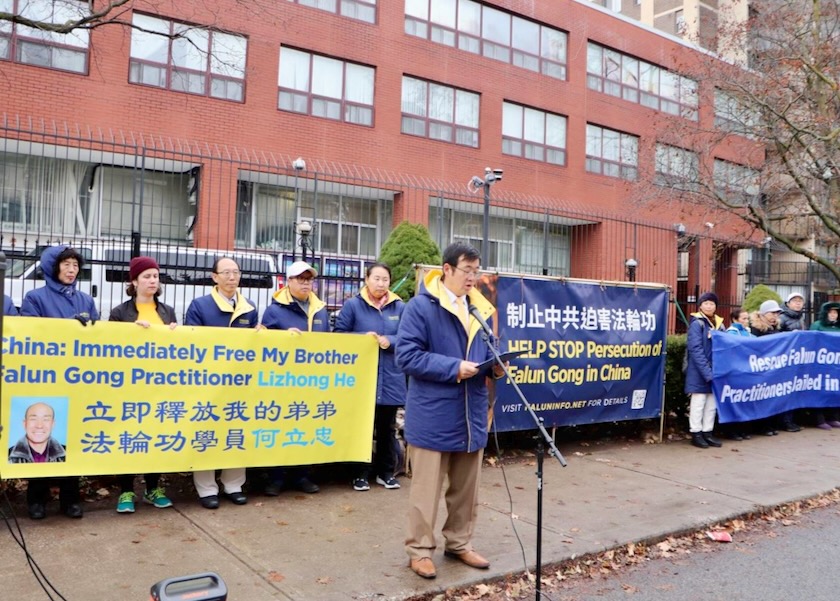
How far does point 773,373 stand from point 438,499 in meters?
6.93

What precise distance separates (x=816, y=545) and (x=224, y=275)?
5.06 metres

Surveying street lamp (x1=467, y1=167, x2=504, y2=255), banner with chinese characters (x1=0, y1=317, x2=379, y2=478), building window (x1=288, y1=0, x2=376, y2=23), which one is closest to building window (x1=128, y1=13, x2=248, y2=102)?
building window (x1=288, y1=0, x2=376, y2=23)

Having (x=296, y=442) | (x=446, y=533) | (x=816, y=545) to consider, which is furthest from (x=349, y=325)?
(x=816, y=545)

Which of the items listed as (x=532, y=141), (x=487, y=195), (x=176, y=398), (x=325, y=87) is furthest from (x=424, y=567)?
(x=532, y=141)

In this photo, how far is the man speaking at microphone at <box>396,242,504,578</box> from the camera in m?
4.13

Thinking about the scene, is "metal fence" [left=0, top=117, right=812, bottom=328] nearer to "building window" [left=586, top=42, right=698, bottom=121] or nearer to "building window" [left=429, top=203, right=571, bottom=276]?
"building window" [left=429, top=203, right=571, bottom=276]

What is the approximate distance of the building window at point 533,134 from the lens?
25.3 meters

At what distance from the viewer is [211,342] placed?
527 centimetres

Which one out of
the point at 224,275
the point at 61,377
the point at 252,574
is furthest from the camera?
the point at 224,275

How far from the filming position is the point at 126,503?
5062mm

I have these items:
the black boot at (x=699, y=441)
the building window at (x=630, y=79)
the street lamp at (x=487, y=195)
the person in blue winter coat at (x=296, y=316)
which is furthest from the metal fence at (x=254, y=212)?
the building window at (x=630, y=79)

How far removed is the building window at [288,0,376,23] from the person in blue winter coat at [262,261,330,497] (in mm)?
17396

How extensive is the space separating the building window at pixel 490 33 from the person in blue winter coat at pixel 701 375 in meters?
17.5

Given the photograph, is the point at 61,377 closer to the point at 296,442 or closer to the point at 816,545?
the point at 296,442
